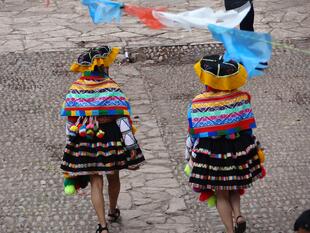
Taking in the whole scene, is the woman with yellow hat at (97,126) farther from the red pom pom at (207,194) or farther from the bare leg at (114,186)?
the red pom pom at (207,194)

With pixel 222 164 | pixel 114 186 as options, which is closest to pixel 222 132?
pixel 222 164

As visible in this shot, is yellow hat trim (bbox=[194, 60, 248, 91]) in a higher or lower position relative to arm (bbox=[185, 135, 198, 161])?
higher

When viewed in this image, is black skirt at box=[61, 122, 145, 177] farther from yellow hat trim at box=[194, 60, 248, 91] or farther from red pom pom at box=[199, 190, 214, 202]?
yellow hat trim at box=[194, 60, 248, 91]

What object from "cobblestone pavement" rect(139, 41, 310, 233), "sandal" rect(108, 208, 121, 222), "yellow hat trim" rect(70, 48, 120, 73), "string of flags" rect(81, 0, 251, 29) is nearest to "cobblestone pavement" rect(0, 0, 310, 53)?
"cobblestone pavement" rect(139, 41, 310, 233)

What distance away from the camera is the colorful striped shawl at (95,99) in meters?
6.35

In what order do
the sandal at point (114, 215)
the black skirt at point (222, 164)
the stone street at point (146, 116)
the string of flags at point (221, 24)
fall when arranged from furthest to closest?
the stone street at point (146, 116) → the sandal at point (114, 215) → the black skirt at point (222, 164) → the string of flags at point (221, 24)

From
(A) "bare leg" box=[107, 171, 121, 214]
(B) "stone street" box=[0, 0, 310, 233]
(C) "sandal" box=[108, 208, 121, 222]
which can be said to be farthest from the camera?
(B) "stone street" box=[0, 0, 310, 233]

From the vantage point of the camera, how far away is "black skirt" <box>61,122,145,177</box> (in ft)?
20.9

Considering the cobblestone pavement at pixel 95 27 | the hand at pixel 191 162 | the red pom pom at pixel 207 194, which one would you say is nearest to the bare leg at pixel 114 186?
the hand at pixel 191 162

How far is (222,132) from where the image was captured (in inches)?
239

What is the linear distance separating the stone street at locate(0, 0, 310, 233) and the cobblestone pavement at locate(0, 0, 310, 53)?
0.06 ft

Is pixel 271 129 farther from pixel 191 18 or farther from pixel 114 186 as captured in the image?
pixel 191 18

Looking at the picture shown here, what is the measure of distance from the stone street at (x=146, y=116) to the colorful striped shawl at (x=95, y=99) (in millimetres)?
1109

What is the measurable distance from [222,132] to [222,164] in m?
0.26
